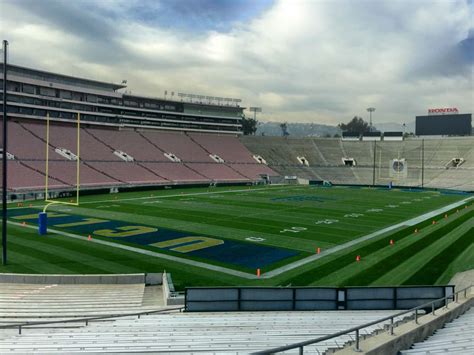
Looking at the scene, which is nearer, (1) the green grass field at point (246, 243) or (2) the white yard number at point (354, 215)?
(1) the green grass field at point (246, 243)

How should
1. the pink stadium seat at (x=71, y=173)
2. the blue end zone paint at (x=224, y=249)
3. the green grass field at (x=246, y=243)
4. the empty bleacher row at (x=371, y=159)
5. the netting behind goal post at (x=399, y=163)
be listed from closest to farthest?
the green grass field at (x=246, y=243)
the blue end zone paint at (x=224, y=249)
the pink stadium seat at (x=71, y=173)
the empty bleacher row at (x=371, y=159)
the netting behind goal post at (x=399, y=163)

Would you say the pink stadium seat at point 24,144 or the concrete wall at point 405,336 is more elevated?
the pink stadium seat at point 24,144

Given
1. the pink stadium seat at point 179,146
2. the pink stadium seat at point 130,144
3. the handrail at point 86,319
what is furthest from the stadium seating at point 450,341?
the pink stadium seat at point 179,146

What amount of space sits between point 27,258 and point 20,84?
156 ft

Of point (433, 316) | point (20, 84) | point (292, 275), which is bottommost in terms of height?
point (292, 275)

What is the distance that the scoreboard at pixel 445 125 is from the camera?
8481 cm

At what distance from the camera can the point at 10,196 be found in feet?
132

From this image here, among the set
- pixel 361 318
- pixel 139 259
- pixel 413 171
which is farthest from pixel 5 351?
pixel 413 171

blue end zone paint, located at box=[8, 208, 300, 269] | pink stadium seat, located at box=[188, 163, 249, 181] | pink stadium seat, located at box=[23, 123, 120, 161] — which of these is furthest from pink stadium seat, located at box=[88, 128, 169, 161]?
blue end zone paint, located at box=[8, 208, 300, 269]

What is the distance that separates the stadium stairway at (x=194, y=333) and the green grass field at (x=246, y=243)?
5129mm

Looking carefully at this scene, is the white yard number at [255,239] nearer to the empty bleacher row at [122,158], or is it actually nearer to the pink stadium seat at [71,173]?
the empty bleacher row at [122,158]

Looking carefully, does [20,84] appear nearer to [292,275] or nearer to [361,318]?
[292,275]

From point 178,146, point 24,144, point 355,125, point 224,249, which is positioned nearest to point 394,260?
point 224,249

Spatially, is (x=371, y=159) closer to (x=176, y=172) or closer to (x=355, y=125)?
(x=176, y=172)
